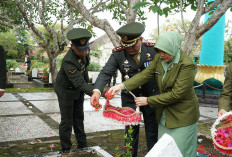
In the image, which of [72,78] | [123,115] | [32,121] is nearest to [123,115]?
[123,115]

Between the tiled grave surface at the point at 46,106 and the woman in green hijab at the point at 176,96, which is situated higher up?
the woman in green hijab at the point at 176,96

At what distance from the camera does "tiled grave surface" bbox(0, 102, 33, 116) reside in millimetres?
6849

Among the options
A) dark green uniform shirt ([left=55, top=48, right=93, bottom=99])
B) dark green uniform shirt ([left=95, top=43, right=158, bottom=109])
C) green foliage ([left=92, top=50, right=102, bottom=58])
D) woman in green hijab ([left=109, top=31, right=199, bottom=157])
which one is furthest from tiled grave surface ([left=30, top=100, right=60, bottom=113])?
green foliage ([left=92, top=50, right=102, bottom=58])

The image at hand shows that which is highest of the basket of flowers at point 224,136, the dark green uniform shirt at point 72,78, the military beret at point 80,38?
the military beret at point 80,38

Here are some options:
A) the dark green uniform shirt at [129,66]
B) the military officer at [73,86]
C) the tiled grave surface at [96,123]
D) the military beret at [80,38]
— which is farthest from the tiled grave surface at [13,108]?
the dark green uniform shirt at [129,66]

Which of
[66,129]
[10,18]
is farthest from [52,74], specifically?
[66,129]

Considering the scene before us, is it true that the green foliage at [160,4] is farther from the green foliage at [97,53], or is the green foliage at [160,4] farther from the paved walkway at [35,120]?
the green foliage at [97,53]

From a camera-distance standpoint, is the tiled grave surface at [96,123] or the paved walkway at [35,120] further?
the tiled grave surface at [96,123]

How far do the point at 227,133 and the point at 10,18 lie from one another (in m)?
13.3

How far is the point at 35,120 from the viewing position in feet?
19.9

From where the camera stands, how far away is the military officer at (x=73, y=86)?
137 inches

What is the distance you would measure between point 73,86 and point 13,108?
4.57 meters

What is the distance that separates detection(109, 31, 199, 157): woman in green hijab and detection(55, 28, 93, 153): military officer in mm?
1149

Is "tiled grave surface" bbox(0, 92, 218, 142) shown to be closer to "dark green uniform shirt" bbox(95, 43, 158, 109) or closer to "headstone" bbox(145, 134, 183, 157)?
"dark green uniform shirt" bbox(95, 43, 158, 109)
